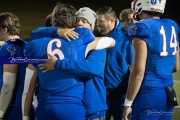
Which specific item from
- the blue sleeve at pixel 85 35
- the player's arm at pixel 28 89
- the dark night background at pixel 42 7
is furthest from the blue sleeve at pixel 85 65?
the dark night background at pixel 42 7

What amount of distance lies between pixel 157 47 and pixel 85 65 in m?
0.53

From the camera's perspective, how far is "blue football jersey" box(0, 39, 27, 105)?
288 cm

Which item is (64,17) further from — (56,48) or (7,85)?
(7,85)

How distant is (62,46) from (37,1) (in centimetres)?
1465

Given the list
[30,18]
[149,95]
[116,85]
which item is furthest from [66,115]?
[30,18]

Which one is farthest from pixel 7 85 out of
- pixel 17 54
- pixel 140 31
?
pixel 140 31

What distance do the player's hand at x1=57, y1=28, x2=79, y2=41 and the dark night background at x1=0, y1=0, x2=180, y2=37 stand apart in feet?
39.9

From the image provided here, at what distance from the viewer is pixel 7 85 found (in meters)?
2.88

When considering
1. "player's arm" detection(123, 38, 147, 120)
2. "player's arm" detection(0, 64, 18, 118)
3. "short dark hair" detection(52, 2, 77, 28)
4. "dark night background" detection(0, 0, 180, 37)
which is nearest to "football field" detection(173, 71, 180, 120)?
"player's arm" detection(123, 38, 147, 120)

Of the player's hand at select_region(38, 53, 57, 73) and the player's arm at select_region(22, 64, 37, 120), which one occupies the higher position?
the player's hand at select_region(38, 53, 57, 73)

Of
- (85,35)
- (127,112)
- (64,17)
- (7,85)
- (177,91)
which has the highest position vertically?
(64,17)

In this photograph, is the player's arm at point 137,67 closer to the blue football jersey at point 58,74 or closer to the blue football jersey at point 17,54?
the blue football jersey at point 58,74

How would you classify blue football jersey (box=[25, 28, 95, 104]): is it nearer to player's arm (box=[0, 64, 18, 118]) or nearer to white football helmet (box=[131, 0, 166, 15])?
player's arm (box=[0, 64, 18, 118])

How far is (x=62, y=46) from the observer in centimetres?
257
